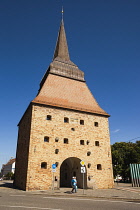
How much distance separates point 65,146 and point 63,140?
2.11ft

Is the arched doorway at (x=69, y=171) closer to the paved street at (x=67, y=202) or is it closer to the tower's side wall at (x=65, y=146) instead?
the tower's side wall at (x=65, y=146)

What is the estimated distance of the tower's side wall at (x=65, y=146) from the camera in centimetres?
1549

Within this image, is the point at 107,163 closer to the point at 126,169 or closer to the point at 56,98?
the point at 56,98

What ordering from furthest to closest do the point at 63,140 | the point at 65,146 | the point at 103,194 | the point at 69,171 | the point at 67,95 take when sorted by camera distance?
the point at 67,95
the point at 69,171
the point at 63,140
the point at 65,146
the point at 103,194

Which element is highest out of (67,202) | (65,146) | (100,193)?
(65,146)

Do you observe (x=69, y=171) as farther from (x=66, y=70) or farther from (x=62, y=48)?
(x=62, y=48)

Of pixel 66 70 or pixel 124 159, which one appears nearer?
pixel 66 70

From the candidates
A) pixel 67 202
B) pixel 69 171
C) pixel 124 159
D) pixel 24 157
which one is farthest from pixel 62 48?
pixel 67 202

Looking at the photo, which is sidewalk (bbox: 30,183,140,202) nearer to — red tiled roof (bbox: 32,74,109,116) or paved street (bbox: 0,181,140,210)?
paved street (bbox: 0,181,140,210)

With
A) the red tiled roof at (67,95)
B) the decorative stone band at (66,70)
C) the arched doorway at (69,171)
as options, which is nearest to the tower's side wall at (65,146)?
the red tiled roof at (67,95)

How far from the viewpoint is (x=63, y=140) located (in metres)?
17.5

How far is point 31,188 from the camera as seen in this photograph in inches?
575

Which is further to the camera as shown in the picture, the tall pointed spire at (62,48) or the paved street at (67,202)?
the tall pointed spire at (62,48)

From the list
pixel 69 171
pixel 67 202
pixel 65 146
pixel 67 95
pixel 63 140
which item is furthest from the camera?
pixel 67 95
